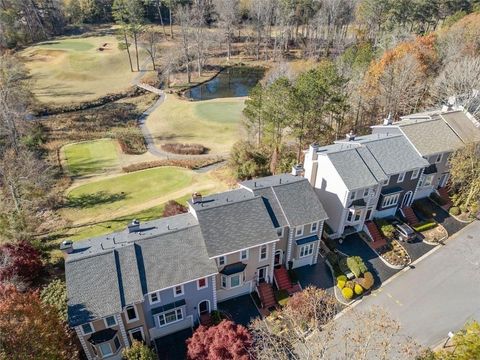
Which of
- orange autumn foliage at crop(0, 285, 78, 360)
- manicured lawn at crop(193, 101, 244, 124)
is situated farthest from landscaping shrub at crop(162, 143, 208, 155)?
orange autumn foliage at crop(0, 285, 78, 360)

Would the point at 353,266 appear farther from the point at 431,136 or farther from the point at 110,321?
the point at 110,321

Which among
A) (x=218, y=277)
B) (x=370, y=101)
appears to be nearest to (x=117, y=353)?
(x=218, y=277)

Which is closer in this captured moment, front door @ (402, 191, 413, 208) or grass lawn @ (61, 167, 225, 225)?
front door @ (402, 191, 413, 208)

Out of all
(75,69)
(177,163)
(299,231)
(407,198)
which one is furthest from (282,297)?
(75,69)

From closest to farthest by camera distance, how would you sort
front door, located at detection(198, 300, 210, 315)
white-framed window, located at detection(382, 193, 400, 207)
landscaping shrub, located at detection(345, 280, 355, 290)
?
front door, located at detection(198, 300, 210, 315)
landscaping shrub, located at detection(345, 280, 355, 290)
white-framed window, located at detection(382, 193, 400, 207)

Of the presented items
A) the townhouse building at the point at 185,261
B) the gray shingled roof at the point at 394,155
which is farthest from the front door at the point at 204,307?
the gray shingled roof at the point at 394,155

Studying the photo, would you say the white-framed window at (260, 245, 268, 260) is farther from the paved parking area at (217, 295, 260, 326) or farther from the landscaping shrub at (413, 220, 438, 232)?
the landscaping shrub at (413, 220, 438, 232)
